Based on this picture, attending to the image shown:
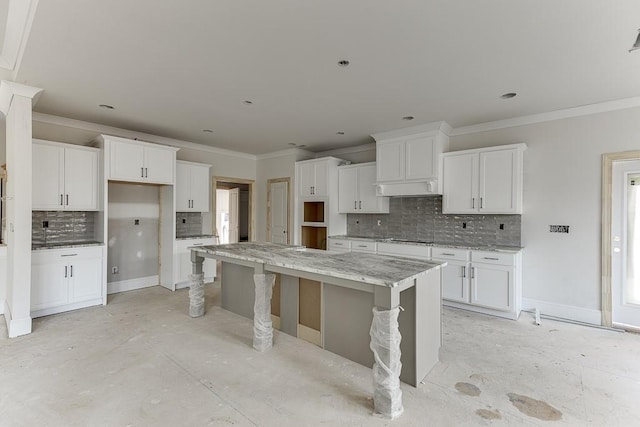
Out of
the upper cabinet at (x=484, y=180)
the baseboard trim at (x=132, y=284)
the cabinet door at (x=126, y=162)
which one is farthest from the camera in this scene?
the baseboard trim at (x=132, y=284)

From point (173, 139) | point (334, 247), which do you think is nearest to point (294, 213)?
point (334, 247)

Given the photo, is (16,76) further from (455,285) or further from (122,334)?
(455,285)

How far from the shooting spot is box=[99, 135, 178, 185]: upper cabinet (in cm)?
422

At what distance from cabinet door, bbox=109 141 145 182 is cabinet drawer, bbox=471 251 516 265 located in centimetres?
471

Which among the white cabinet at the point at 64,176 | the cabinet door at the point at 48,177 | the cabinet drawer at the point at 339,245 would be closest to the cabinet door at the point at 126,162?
the white cabinet at the point at 64,176

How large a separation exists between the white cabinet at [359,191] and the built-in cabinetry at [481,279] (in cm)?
107

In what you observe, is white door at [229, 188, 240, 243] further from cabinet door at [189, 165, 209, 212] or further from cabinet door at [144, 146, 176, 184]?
cabinet door at [144, 146, 176, 184]

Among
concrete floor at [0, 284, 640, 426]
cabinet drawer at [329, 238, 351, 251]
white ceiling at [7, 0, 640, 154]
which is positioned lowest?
concrete floor at [0, 284, 640, 426]

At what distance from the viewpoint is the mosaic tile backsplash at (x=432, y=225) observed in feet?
13.7

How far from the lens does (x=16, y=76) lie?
2955 mm

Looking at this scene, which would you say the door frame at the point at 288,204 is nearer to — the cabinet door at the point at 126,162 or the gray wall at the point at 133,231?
the gray wall at the point at 133,231

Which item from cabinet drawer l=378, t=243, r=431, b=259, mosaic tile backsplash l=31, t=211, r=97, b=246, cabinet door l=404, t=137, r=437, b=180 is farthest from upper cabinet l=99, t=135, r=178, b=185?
cabinet door l=404, t=137, r=437, b=180

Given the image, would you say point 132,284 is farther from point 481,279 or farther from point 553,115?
point 553,115

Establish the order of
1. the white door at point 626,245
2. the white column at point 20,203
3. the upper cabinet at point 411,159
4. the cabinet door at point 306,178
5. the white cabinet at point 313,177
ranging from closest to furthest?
the white column at point 20,203
the white door at point 626,245
the upper cabinet at point 411,159
the white cabinet at point 313,177
the cabinet door at point 306,178
